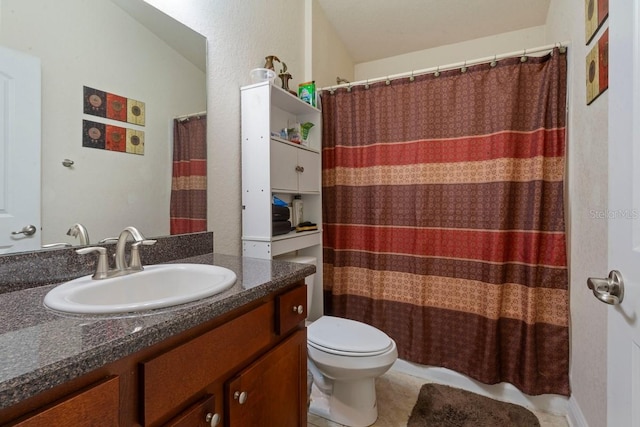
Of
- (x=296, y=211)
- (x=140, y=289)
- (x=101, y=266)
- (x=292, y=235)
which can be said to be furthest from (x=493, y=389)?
(x=101, y=266)

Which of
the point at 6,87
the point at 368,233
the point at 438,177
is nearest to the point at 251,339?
the point at 6,87

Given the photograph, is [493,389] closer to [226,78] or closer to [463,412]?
[463,412]

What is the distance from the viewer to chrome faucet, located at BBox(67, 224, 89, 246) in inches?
36.0

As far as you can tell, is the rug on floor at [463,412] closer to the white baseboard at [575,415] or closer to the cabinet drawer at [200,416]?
the white baseboard at [575,415]

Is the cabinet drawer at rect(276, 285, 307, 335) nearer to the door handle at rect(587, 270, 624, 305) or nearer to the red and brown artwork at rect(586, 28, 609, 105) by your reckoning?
the door handle at rect(587, 270, 624, 305)

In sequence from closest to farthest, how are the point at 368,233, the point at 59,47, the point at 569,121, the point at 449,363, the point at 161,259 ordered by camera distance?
the point at 59,47, the point at 161,259, the point at 569,121, the point at 449,363, the point at 368,233

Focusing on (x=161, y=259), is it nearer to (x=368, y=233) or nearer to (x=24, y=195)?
(x=24, y=195)

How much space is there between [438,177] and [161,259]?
1.52m

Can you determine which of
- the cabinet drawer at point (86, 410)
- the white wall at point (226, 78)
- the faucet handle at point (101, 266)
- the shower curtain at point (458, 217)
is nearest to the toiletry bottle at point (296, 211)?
the shower curtain at point (458, 217)

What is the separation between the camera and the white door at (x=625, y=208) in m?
0.53

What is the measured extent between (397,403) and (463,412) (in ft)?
1.08

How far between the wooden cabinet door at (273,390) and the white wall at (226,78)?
2.33 ft

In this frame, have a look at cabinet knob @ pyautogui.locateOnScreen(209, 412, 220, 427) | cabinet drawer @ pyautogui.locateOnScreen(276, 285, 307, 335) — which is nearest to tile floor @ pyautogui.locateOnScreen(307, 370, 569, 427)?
cabinet drawer @ pyautogui.locateOnScreen(276, 285, 307, 335)

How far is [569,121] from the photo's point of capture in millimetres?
1516
